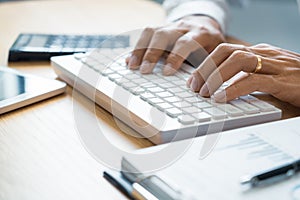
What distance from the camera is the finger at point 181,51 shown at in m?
0.81

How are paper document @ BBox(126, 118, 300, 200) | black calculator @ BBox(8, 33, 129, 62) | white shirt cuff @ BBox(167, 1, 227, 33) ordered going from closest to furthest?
1. paper document @ BBox(126, 118, 300, 200)
2. black calculator @ BBox(8, 33, 129, 62)
3. white shirt cuff @ BBox(167, 1, 227, 33)

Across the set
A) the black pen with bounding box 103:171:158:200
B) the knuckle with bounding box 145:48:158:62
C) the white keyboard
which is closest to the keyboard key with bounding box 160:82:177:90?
the white keyboard

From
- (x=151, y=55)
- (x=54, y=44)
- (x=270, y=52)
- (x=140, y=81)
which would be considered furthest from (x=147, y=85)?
(x=54, y=44)

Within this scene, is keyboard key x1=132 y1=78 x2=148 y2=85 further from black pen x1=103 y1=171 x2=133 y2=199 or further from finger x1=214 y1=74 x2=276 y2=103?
black pen x1=103 y1=171 x2=133 y2=199

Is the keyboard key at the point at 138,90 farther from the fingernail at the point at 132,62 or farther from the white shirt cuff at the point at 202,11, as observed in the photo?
the white shirt cuff at the point at 202,11

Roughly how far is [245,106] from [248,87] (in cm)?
5

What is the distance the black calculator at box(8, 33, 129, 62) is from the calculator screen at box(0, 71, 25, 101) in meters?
0.10

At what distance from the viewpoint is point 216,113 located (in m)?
0.63

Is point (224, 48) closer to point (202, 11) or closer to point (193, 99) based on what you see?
point (193, 99)

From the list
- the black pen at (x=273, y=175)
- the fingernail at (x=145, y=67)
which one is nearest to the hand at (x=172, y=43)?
the fingernail at (x=145, y=67)

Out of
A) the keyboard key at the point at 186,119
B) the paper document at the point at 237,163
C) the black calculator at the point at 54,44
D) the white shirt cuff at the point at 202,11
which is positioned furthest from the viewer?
the white shirt cuff at the point at 202,11

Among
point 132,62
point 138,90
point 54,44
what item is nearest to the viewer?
point 138,90

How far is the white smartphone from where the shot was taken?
2.36 ft

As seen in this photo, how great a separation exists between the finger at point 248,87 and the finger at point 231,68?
1 cm
